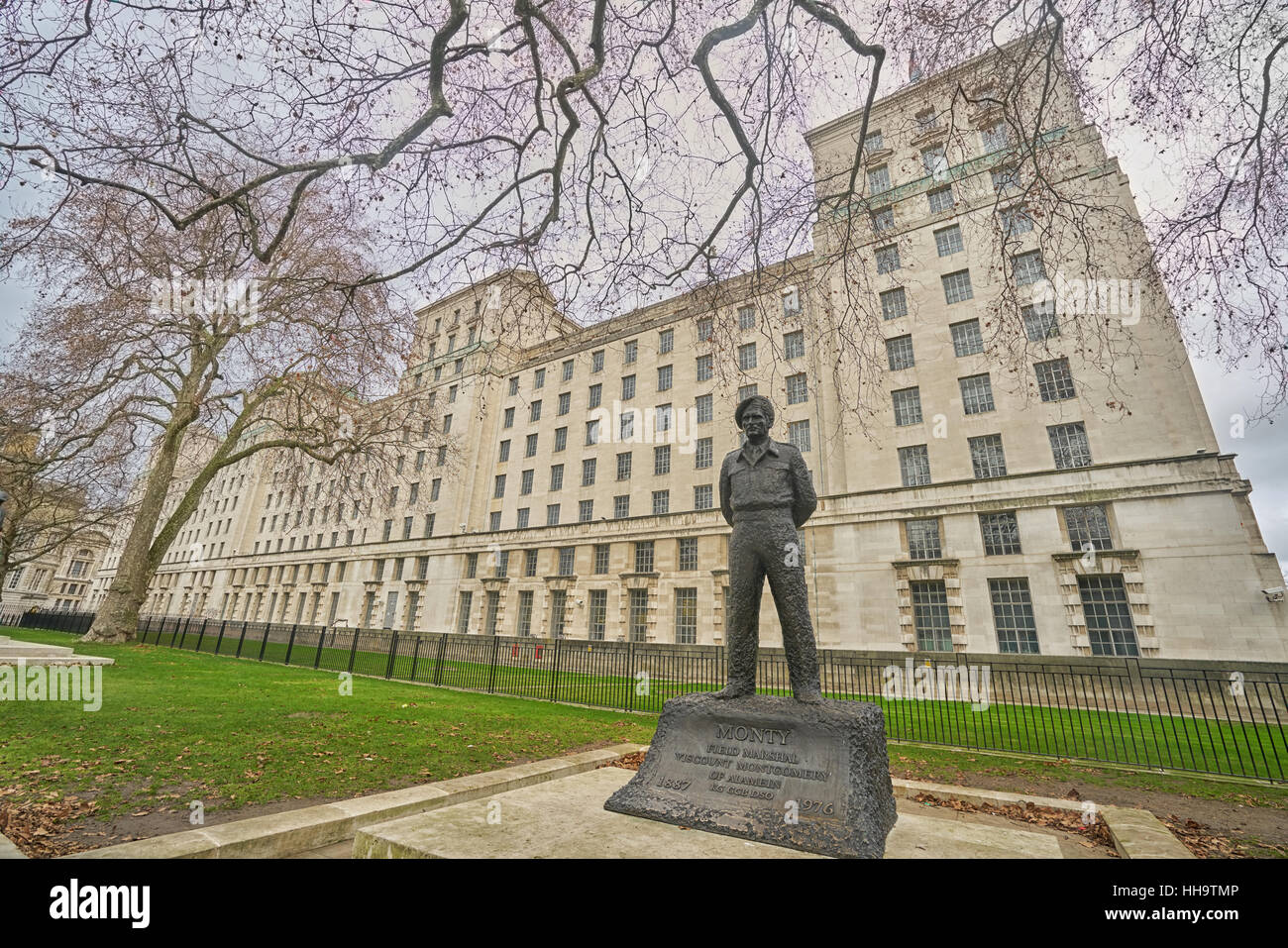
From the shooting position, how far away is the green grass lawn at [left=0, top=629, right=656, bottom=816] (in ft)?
17.9

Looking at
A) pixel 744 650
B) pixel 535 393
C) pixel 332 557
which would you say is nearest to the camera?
pixel 744 650

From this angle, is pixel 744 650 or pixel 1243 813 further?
pixel 1243 813

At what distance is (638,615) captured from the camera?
102ft

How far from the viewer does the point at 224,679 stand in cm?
1353

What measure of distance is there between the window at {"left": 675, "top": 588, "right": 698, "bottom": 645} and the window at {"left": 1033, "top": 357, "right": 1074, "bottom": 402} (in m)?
18.3

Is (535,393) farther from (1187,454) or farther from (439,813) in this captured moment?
(439,813)

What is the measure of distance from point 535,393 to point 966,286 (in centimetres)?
2849

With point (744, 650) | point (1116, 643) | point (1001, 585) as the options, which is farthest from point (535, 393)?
point (744, 650)

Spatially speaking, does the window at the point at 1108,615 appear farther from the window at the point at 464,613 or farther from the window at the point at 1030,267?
the window at the point at 464,613

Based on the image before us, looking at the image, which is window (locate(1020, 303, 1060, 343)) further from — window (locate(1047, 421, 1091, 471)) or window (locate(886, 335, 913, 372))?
window (locate(886, 335, 913, 372))

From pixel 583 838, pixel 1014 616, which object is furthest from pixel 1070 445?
pixel 583 838

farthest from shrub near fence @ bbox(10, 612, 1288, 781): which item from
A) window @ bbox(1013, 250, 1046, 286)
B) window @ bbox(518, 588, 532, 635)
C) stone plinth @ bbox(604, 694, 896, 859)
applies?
window @ bbox(1013, 250, 1046, 286)

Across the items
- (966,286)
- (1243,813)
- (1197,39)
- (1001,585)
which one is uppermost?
(966,286)

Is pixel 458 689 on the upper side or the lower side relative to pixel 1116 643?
lower
